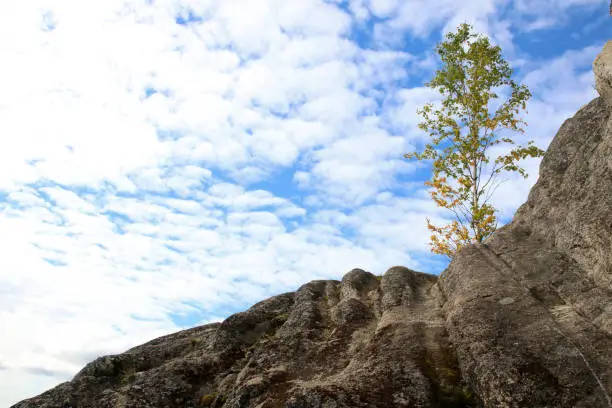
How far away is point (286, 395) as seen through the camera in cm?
1421

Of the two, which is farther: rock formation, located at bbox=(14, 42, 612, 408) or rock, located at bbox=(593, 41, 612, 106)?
rock, located at bbox=(593, 41, 612, 106)

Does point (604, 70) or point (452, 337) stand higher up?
point (604, 70)

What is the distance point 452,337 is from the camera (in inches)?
621

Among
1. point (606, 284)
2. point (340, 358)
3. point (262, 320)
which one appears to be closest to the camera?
point (606, 284)

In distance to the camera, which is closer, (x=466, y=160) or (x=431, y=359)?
(x=431, y=359)

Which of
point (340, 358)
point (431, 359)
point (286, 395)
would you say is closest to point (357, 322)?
point (340, 358)

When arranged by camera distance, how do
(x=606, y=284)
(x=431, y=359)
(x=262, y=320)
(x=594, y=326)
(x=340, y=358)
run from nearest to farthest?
(x=594, y=326)
(x=606, y=284)
(x=431, y=359)
(x=340, y=358)
(x=262, y=320)

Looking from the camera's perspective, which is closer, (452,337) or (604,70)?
(604,70)

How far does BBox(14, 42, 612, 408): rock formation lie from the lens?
1284 centimetres

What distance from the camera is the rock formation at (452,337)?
12844 mm

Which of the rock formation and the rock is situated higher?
the rock

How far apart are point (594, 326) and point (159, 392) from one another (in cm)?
1418

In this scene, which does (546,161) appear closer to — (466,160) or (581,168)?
(581,168)

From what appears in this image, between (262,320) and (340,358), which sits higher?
(262,320)
